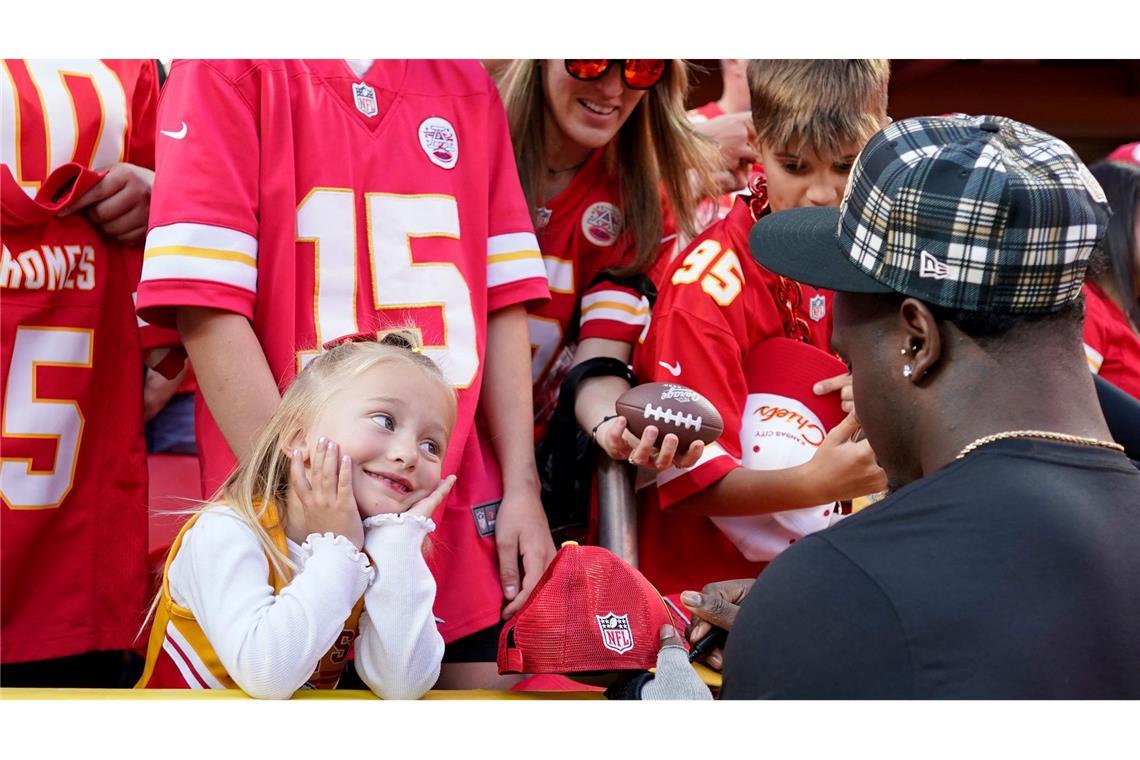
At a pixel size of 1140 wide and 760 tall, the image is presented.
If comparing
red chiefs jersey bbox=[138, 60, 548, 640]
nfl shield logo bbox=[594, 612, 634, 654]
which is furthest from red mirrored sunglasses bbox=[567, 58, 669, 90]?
nfl shield logo bbox=[594, 612, 634, 654]

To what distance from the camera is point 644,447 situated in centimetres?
253

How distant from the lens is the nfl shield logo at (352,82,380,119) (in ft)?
8.18

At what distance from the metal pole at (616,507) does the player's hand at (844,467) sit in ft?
1.30

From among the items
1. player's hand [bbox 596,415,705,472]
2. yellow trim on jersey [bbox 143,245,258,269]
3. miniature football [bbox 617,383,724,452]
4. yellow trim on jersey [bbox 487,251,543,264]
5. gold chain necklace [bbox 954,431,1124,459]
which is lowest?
player's hand [bbox 596,415,705,472]

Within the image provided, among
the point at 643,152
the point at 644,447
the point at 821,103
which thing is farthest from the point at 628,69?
the point at 644,447

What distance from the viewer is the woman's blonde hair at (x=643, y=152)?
9.87 feet

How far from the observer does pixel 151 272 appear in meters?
2.23

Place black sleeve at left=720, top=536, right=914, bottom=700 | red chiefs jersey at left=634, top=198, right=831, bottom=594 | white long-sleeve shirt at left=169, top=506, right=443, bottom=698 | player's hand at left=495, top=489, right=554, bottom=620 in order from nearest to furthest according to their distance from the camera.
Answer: black sleeve at left=720, top=536, right=914, bottom=700
white long-sleeve shirt at left=169, top=506, right=443, bottom=698
player's hand at left=495, top=489, right=554, bottom=620
red chiefs jersey at left=634, top=198, right=831, bottom=594

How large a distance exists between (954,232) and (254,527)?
1.19 m

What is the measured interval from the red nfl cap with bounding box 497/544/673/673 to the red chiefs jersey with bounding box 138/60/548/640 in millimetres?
428

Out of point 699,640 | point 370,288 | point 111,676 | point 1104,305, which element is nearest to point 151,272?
point 370,288

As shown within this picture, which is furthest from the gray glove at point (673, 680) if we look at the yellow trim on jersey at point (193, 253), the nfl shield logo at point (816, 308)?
the nfl shield logo at point (816, 308)

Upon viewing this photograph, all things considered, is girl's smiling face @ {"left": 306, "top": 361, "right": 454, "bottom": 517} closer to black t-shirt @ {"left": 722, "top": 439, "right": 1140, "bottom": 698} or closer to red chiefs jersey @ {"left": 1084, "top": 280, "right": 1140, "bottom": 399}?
black t-shirt @ {"left": 722, "top": 439, "right": 1140, "bottom": 698}
